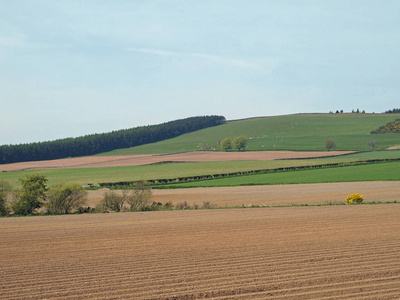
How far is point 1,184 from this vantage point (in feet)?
133

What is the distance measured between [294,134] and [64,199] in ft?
338

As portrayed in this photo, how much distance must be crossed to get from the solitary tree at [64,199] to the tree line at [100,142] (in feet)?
287

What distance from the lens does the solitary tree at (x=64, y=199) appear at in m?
39.1

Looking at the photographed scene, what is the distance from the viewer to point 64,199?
39406 mm

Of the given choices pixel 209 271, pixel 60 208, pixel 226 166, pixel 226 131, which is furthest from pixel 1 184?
pixel 226 131

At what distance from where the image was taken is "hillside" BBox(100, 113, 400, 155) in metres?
110

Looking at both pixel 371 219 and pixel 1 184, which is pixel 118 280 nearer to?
pixel 371 219

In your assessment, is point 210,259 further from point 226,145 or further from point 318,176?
point 226,145

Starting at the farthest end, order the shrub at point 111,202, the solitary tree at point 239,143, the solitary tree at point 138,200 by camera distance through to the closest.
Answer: the solitary tree at point 239,143, the solitary tree at point 138,200, the shrub at point 111,202

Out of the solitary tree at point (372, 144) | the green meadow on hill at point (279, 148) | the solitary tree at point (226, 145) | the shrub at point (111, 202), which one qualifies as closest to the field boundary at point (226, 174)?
the green meadow on hill at point (279, 148)

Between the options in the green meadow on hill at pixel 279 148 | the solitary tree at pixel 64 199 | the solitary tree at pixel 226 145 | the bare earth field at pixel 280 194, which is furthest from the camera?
the solitary tree at pixel 226 145

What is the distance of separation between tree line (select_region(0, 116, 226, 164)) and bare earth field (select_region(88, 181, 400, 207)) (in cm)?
7563

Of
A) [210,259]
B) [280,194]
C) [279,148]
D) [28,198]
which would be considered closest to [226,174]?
[280,194]

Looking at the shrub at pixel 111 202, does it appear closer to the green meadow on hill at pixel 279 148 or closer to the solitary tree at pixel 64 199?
the solitary tree at pixel 64 199
